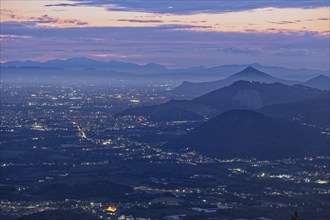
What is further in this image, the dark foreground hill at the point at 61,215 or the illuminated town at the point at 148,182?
the illuminated town at the point at 148,182

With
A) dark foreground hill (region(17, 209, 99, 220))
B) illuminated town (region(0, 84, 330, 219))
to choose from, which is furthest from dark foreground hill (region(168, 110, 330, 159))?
dark foreground hill (region(17, 209, 99, 220))

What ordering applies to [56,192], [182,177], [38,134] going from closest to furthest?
[56,192] < [182,177] < [38,134]

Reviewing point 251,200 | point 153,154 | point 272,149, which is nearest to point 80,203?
point 251,200

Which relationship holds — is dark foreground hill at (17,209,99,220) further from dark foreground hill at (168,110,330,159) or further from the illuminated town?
dark foreground hill at (168,110,330,159)

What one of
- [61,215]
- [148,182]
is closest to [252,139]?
[148,182]

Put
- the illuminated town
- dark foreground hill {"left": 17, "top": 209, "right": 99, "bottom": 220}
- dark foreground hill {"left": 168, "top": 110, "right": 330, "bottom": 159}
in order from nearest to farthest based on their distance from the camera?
1. dark foreground hill {"left": 17, "top": 209, "right": 99, "bottom": 220}
2. the illuminated town
3. dark foreground hill {"left": 168, "top": 110, "right": 330, "bottom": 159}

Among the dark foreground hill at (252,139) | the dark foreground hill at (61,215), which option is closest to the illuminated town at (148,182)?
A: the dark foreground hill at (61,215)

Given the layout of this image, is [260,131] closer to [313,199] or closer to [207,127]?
[207,127]

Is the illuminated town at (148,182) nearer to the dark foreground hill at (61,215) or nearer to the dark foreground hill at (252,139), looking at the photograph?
the dark foreground hill at (61,215)
